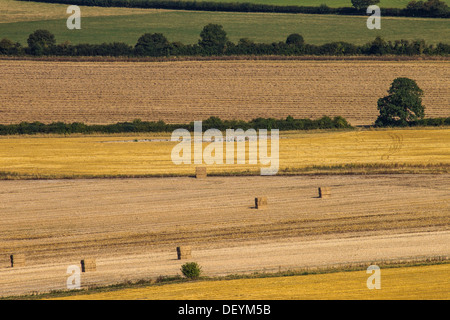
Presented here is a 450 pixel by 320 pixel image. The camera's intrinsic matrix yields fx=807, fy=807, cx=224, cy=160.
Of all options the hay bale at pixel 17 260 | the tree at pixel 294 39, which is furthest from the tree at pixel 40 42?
the hay bale at pixel 17 260

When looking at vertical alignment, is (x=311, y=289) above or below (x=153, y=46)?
below

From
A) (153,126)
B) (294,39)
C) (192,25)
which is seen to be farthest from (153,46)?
(153,126)

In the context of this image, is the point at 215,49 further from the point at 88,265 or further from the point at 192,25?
the point at 88,265

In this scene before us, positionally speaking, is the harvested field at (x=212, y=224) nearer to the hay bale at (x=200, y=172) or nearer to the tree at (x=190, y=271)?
the hay bale at (x=200, y=172)

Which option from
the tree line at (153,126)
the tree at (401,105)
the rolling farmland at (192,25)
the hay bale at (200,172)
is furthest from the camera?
the rolling farmland at (192,25)

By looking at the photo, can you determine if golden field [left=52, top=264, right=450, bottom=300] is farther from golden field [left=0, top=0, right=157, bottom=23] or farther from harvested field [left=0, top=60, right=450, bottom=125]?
golden field [left=0, top=0, right=157, bottom=23]

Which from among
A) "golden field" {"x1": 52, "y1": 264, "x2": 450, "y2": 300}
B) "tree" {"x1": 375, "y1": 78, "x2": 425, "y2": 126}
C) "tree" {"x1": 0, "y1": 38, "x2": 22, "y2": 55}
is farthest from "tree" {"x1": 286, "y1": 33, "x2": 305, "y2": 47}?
"golden field" {"x1": 52, "y1": 264, "x2": 450, "y2": 300}
